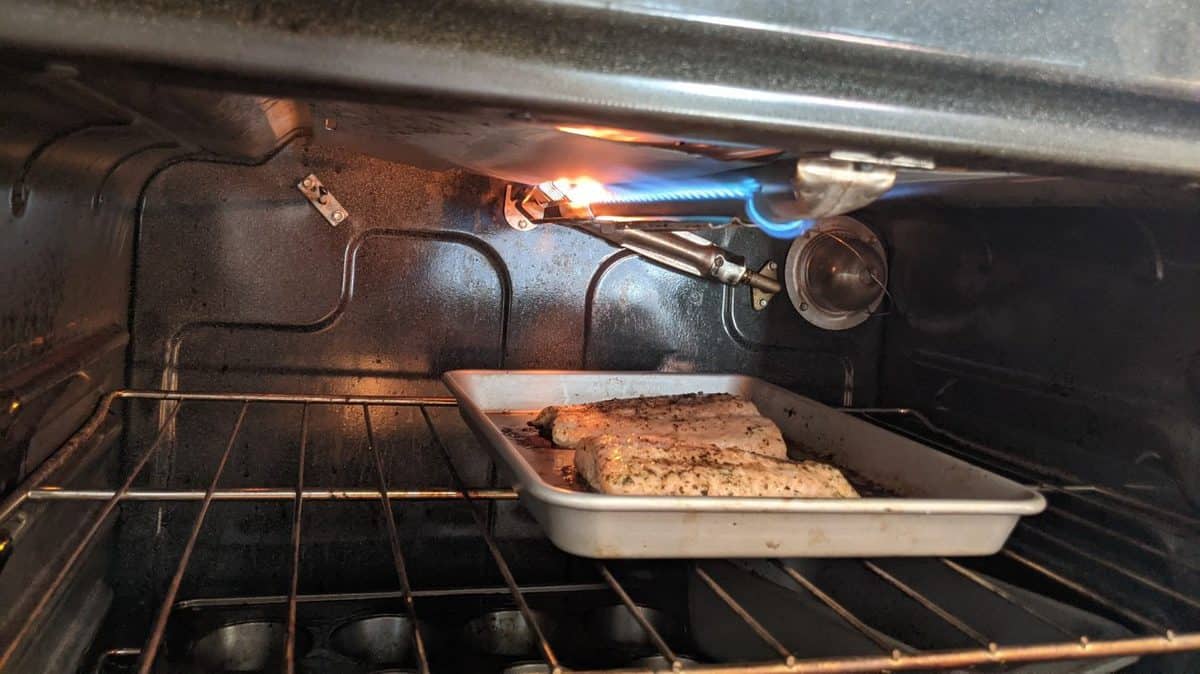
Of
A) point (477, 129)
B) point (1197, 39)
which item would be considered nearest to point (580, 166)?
point (477, 129)

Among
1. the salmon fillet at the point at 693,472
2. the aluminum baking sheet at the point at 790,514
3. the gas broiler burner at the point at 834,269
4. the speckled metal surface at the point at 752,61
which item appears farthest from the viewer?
the gas broiler burner at the point at 834,269

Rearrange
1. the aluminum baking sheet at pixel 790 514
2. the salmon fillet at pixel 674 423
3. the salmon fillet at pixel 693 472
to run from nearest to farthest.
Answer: the aluminum baking sheet at pixel 790 514
the salmon fillet at pixel 693 472
the salmon fillet at pixel 674 423

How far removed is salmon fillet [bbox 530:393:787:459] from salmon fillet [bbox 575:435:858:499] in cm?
9

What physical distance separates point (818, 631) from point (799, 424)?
17.4 inches

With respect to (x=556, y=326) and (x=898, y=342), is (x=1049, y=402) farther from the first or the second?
(x=556, y=326)

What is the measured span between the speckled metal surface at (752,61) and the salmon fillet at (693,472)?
48cm

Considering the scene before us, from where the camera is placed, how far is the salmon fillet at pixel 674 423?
3.91 ft

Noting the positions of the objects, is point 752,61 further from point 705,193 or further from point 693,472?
point 693,472

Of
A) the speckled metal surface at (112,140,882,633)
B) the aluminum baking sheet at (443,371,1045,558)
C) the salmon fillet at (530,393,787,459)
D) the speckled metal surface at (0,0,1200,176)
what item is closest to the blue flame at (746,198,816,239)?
the speckled metal surface at (0,0,1200,176)

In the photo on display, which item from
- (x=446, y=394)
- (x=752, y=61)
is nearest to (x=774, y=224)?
(x=752, y=61)

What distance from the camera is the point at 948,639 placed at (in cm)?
101

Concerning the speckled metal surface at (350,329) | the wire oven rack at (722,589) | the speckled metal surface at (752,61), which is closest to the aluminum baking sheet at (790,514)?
the wire oven rack at (722,589)

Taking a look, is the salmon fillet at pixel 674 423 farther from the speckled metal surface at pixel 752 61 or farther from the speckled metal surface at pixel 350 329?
the speckled metal surface at pixel 752 61

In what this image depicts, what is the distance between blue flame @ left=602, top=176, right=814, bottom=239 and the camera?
0.70 m
